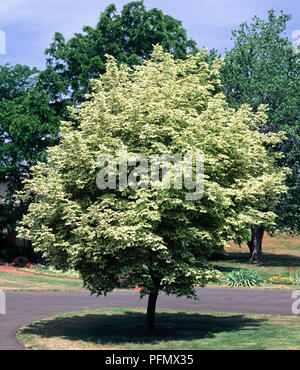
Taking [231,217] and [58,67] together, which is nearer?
[231,217]

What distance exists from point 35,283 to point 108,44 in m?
20.5

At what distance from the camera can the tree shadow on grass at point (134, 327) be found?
1659 cm

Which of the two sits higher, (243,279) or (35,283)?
(243,279)

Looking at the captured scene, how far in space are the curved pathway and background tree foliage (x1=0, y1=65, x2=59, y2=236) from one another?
49.0ft

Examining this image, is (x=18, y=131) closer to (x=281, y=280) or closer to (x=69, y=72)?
(x=69, y=72)

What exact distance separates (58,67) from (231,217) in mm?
29478

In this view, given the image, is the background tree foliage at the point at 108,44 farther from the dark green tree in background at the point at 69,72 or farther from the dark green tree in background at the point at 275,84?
the dark green tree in background at the point at 275,84

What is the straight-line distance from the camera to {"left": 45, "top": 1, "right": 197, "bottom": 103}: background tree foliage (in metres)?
39.9

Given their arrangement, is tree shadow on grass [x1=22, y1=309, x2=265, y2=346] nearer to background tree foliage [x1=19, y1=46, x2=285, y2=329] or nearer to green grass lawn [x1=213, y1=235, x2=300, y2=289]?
background tree foliage [x1=19, y1=46, x2=285, y2=329]

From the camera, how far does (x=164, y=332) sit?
1777 centimetres

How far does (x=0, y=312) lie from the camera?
2123 cm

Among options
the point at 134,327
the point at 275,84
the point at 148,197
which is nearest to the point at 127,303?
the point at 134,327
